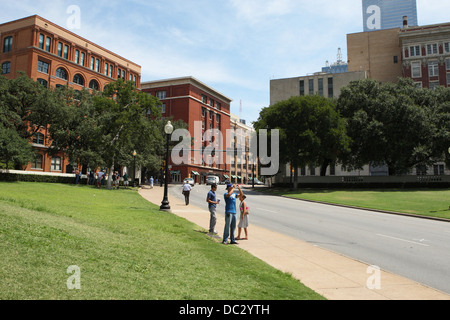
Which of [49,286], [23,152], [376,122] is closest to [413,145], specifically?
[376,122]

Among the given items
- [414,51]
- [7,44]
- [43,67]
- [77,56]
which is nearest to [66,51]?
[77,56]

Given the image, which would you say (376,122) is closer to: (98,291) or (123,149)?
(123,149)

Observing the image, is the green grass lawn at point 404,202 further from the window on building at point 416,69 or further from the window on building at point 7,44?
the window on building at point 7,44

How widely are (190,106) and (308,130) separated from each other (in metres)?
48.1

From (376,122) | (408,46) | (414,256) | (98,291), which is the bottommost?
(414,256)

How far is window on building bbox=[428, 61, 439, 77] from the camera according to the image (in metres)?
71.1

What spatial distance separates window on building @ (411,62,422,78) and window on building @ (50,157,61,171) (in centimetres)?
7303

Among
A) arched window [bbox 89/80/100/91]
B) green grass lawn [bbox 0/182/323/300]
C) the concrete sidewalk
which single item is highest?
arched window [bbox 89/80/100/91]

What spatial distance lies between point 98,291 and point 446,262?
8.39 meters

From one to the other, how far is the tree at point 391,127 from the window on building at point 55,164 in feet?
145

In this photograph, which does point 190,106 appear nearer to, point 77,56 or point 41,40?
point 77,56

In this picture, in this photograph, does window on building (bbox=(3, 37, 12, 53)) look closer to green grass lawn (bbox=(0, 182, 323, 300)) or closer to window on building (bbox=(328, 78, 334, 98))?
green grass lawn (bbox=(0, 182, 323, 300))

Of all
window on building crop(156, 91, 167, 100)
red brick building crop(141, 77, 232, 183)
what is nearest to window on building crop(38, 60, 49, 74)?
red brick building crop(141, 77, 232, 183)
